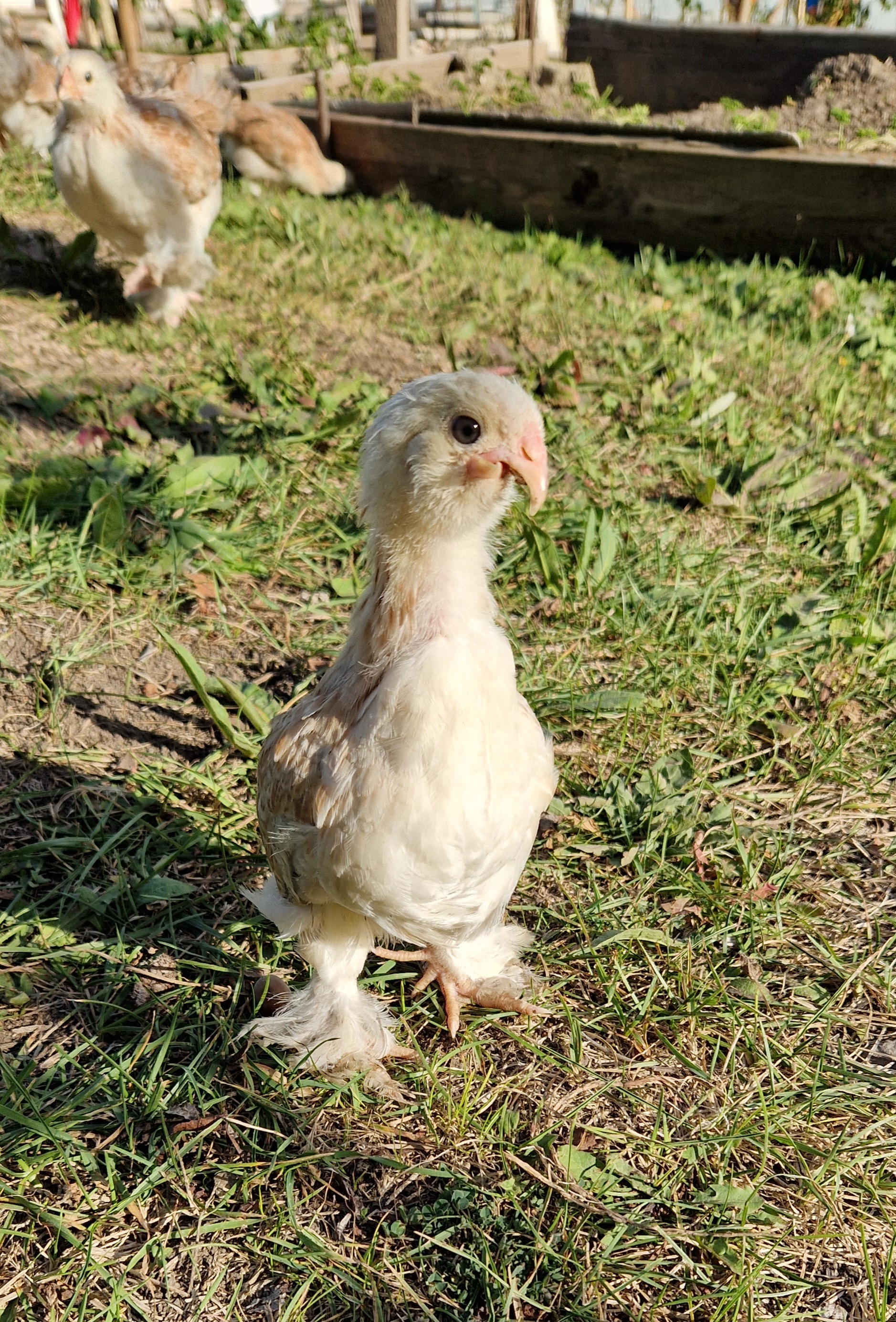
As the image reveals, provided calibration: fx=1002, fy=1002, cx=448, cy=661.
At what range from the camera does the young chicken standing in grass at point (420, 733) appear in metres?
1.77

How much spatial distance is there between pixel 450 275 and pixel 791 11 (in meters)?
10.8

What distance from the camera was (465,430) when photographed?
5.74ft

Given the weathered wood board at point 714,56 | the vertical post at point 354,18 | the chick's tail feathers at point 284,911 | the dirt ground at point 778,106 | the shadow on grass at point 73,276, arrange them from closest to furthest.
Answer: the chick's tail feathers at point 284,911 → the shadow on grass at point 73,276 → the dirt ground at point 778,106 → the weathered wood board at point 714,56 → the vertical post at point 354,18

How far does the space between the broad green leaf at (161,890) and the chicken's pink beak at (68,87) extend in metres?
4.30

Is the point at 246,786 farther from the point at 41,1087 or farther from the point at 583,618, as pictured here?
the point at 583,618

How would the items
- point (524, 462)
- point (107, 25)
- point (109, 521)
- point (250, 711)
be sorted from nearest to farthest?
point (524, 462) → point (250, 711) → point (109, 521) → point (107, 25)

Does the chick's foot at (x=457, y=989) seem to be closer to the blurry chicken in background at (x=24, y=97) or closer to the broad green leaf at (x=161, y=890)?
the broad green leaf at (x=161, y=890)

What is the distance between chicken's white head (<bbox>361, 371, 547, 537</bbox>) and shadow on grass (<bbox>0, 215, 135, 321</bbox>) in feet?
13.7

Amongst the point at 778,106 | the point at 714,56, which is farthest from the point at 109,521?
the point at 714,56

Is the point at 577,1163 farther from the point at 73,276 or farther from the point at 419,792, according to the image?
the point at 73,276

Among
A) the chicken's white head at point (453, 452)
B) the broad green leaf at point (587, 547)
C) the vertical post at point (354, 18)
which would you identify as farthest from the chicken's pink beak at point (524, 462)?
the vertical post at point (354, 18)

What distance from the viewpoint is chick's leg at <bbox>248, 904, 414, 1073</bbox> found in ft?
7.04

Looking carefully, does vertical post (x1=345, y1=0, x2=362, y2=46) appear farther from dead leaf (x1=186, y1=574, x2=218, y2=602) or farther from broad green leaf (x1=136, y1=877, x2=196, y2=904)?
A: broad green leaf (x1=136, y1=877, x2=196, y2=904)

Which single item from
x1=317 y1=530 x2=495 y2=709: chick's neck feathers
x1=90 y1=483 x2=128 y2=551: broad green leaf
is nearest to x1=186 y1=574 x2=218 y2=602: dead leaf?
x1=90 y1=483 x2=128 y2=551: broad green leaf
